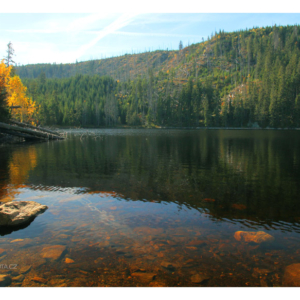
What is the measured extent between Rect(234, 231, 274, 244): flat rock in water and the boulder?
9.72m

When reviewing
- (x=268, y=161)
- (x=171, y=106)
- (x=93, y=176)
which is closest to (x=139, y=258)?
(x=93, y=176)

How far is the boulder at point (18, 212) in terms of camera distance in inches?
413

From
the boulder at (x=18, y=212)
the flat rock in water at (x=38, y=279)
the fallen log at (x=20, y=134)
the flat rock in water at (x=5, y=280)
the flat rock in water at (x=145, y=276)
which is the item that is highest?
the fallen log at (x=20, y=134)

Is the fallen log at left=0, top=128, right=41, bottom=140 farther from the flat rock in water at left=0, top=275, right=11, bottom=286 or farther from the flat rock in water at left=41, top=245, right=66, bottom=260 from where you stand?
the flat rock in water at left=0, top=275, right=11, bottom=286

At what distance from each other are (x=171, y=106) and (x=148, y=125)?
25516mm

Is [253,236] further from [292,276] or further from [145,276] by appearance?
[145,276]

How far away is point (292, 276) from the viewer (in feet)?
23.1

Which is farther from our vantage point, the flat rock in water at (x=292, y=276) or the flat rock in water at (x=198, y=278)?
the flat rock in water at (x=198, y=278)

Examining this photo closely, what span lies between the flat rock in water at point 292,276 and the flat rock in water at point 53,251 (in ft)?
24.5

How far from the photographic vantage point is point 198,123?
165 meters

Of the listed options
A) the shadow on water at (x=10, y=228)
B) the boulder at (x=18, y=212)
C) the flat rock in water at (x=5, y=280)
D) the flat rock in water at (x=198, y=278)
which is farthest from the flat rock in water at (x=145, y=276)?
the boulder at (x=18, y=212)

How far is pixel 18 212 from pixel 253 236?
35.8 feet

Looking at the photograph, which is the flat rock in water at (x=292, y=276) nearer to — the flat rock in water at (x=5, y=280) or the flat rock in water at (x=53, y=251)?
the flat rock in water at (x=53, y=251)

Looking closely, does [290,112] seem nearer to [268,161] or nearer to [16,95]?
[268,161]
